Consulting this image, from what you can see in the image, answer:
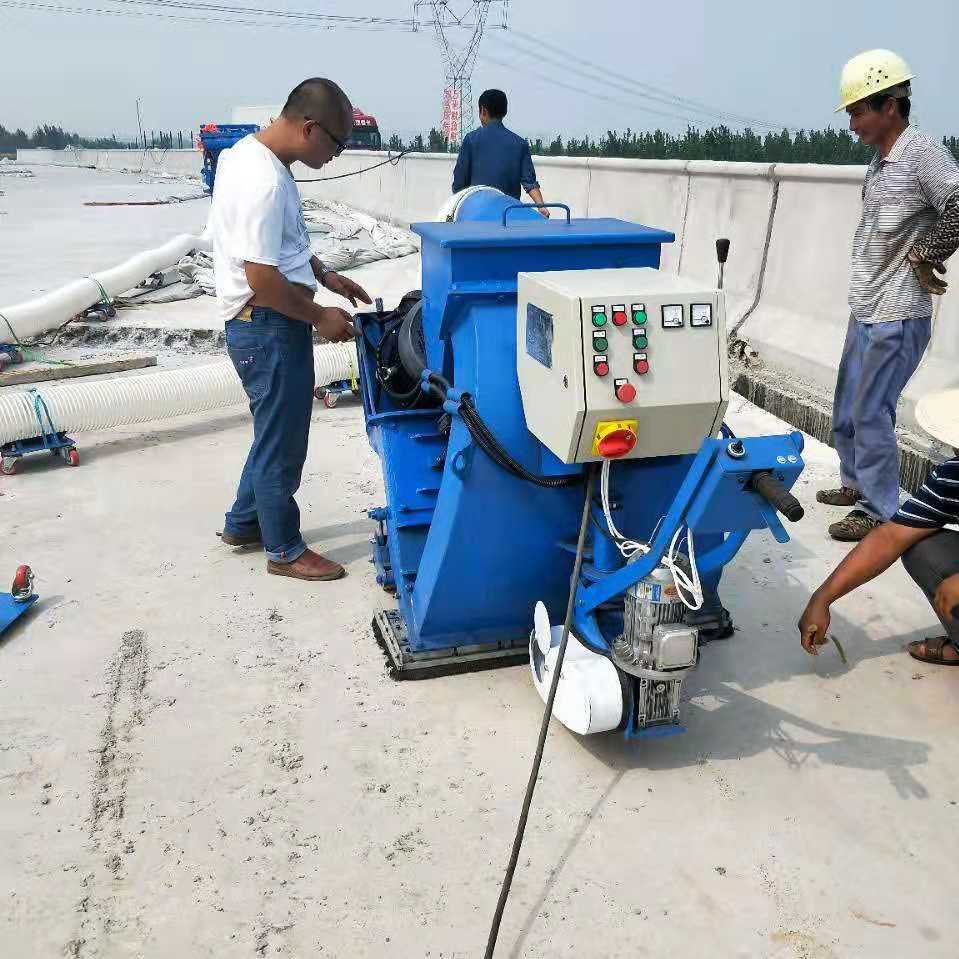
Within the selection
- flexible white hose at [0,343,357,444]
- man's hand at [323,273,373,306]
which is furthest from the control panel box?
flexible white hose at [0,343,357,444]

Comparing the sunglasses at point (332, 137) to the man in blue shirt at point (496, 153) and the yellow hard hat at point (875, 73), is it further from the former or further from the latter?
the man in blue shirt at point (496, 153)

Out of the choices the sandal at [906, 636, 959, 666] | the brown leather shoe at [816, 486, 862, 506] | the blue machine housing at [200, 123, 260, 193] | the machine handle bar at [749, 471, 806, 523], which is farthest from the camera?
the blue machine housing at [200, 123, 260, 193]

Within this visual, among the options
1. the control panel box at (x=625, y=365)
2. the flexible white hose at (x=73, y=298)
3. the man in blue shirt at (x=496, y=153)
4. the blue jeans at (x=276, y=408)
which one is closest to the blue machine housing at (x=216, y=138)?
the flexible white hose at (x=73, y=298)

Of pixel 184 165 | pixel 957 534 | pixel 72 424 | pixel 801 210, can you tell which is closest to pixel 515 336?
pixel 957 534

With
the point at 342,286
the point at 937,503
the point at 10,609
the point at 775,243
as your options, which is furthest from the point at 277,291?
the point at 775,243

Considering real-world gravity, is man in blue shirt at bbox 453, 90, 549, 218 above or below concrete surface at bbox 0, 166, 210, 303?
above

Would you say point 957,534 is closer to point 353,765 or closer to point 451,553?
point 451,553

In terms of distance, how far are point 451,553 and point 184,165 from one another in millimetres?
38780

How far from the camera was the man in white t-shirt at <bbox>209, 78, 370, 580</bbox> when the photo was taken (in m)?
3.21

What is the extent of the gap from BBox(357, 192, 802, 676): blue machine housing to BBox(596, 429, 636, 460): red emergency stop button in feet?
0.64

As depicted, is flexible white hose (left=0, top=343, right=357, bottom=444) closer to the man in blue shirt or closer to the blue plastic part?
the blue plastic part

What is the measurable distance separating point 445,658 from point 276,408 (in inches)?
46.5

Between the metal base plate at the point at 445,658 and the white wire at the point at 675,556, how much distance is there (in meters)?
0.72

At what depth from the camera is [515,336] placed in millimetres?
2680
